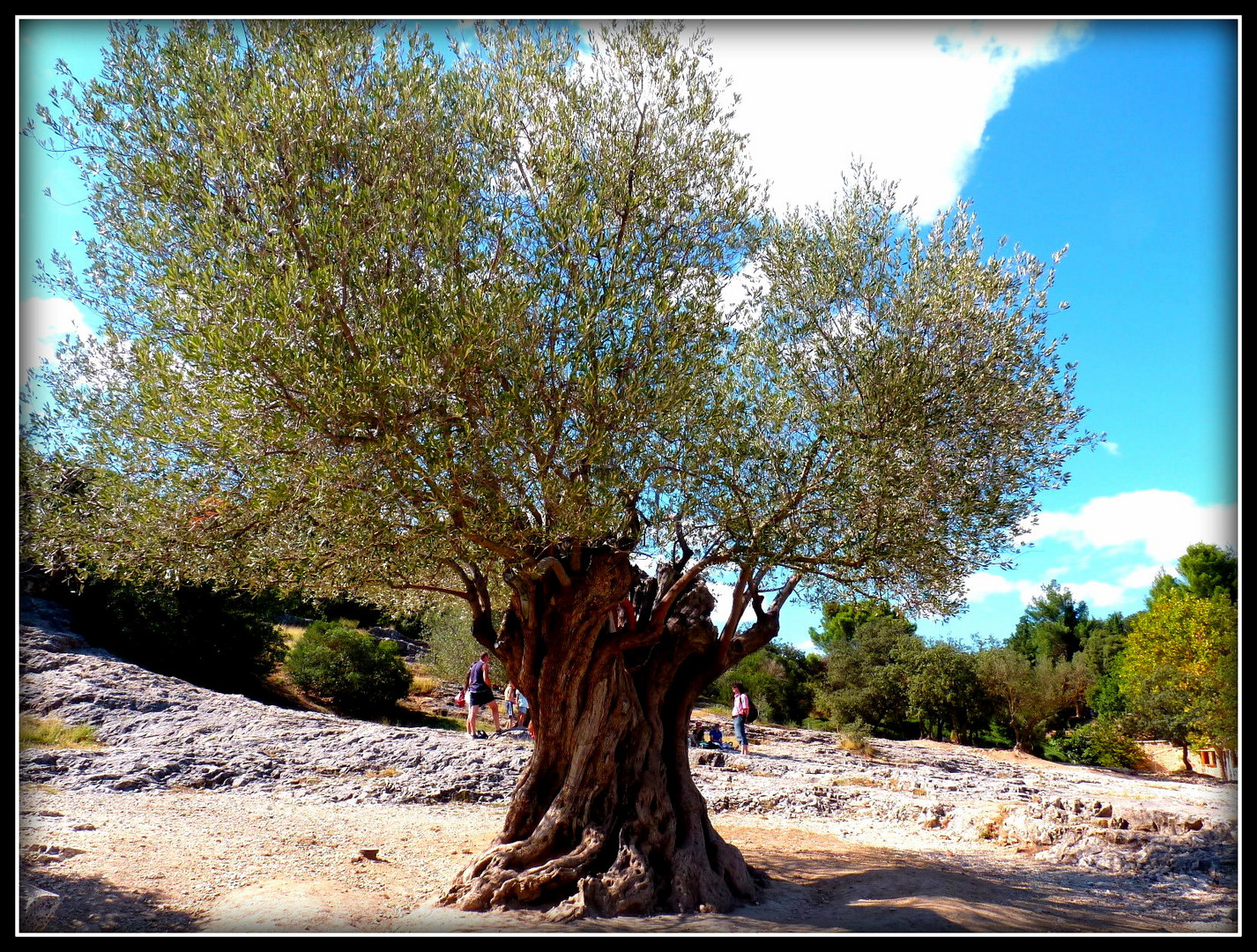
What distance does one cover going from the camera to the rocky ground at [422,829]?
356 inches

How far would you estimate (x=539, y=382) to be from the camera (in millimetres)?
8266

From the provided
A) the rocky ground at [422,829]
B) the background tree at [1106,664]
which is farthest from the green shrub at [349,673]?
the background tree at [1106,664]

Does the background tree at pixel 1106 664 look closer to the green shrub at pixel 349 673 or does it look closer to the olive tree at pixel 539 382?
the green shrub at pixel 349 673

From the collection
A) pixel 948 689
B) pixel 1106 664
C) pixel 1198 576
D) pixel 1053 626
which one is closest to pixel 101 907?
pixel 948 689

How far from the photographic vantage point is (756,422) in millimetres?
10047

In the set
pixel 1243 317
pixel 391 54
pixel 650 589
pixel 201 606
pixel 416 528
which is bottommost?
pixel 201 606

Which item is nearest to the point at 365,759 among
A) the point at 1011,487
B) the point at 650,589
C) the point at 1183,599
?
the point at 650,589

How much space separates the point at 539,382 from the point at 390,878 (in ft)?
22.5

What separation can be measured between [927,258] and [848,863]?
9.03 m

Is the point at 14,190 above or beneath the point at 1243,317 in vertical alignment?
above

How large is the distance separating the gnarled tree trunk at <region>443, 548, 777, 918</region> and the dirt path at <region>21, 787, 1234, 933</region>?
444 millimetres

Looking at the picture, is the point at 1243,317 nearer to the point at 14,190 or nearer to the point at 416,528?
the point at 416,528

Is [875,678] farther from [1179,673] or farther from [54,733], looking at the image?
[54,733]

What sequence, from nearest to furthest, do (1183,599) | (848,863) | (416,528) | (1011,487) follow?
(416,528)
(1011,487)
(848,863)
(1183,599)
